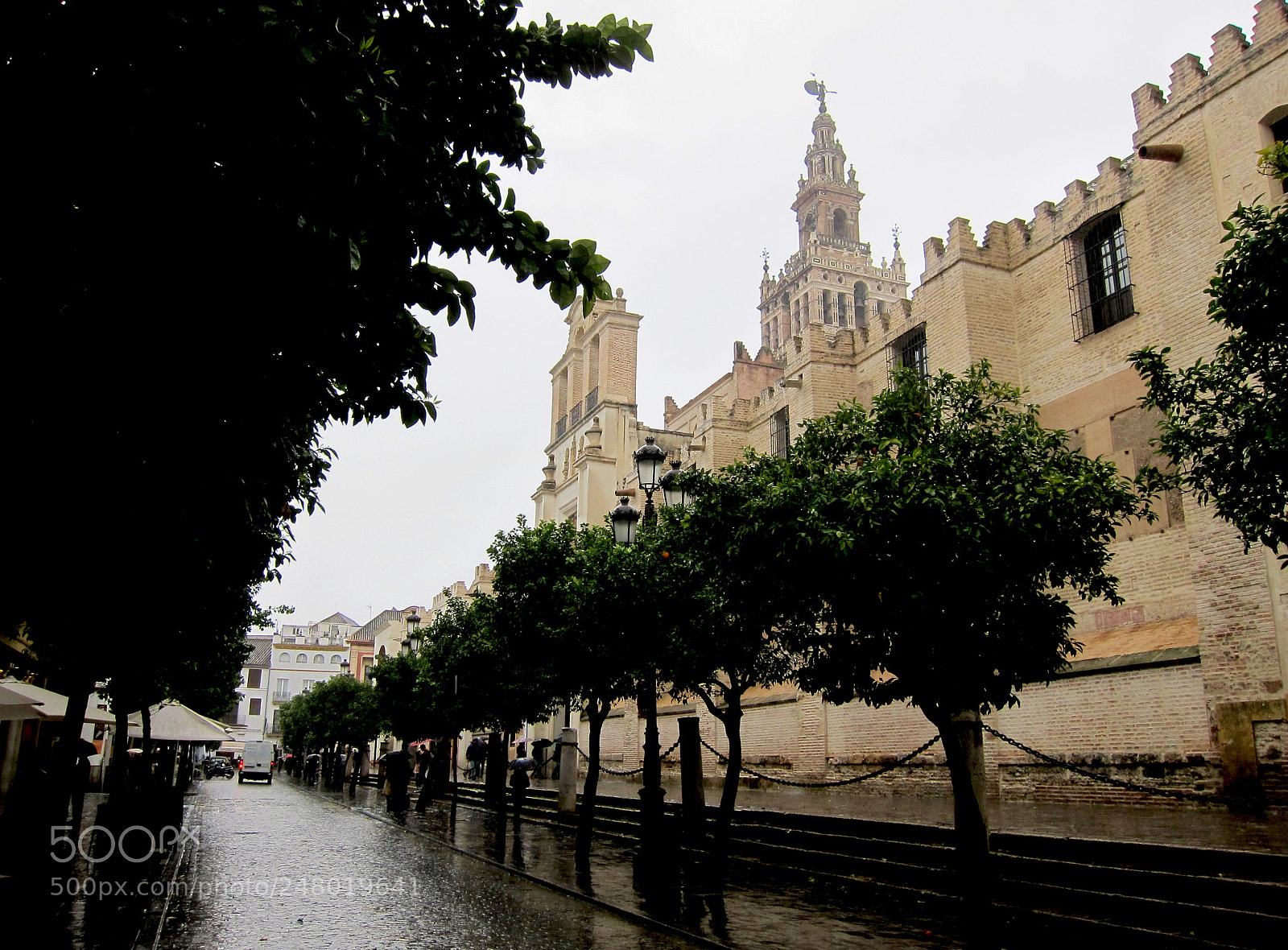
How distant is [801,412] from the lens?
2284cm

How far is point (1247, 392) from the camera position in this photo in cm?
722

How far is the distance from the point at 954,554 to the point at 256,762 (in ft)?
157

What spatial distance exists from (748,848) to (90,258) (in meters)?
12.1

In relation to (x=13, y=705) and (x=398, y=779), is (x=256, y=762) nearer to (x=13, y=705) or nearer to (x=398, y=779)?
(x=398, y=779)

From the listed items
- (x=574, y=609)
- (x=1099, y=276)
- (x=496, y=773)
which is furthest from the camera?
(x=496, y=773)

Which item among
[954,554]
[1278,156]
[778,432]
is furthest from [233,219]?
[778,432]

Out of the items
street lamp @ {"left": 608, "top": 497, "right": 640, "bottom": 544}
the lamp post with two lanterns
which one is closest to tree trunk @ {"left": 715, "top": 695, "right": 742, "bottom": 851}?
the lamp post with two lanterns

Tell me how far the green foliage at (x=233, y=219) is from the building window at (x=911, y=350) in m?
17.0

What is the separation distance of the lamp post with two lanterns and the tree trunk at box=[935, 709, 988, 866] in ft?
13.8

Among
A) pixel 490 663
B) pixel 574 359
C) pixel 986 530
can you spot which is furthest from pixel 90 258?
pixel 574 359

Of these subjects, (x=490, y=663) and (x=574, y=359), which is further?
(x=574, y=359)

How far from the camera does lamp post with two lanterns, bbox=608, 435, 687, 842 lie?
11633mm

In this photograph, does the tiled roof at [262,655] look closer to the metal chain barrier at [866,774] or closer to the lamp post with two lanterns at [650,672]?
the metal chain barrier at [866,774]

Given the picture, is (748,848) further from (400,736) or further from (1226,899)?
(400,736)
